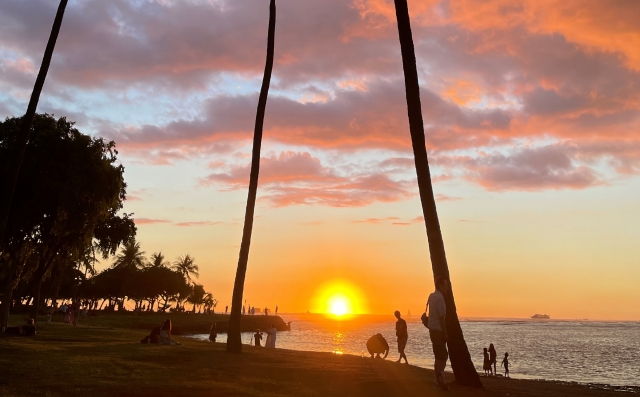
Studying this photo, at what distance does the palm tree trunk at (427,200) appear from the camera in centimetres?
1316

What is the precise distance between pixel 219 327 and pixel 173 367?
77.2 m

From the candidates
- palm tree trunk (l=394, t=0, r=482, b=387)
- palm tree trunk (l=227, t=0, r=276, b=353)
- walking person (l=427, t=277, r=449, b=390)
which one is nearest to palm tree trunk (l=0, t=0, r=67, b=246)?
palm tree trunk (l=227, t=0, r=276, b=353)

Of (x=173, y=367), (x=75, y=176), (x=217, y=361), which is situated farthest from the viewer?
(x=75, y=176)

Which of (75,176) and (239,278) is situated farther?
A: (75,176)

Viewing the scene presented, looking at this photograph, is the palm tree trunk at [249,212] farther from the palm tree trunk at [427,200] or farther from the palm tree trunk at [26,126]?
the palm tree trunk at [427,200]

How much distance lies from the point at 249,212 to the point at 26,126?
8.80 meters

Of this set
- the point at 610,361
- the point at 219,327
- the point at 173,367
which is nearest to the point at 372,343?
the point at 173,367

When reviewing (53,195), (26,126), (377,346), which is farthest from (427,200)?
(53,195)

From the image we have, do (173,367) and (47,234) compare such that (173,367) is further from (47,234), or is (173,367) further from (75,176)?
(47,234)

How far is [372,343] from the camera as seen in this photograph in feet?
82.1

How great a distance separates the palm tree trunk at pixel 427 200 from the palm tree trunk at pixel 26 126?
12990mm

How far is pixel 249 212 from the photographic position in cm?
2250

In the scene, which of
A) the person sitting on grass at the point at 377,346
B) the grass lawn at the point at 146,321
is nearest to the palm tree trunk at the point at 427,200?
the person sitting on grass at the point at 377,346

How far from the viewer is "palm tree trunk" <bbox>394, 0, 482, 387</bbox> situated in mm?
13156
